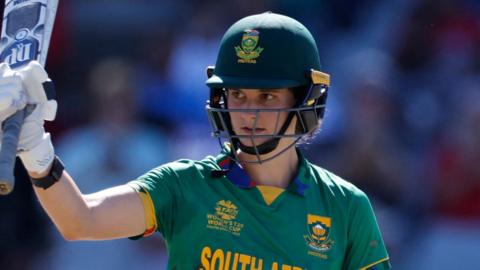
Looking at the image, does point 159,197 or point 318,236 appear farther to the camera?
point 318,236

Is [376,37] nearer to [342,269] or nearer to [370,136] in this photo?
[370,136]

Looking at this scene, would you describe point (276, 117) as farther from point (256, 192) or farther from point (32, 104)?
point (32, 104)

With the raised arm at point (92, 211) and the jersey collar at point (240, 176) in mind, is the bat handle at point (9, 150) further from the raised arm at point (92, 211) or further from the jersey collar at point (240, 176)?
the jersey collar at point (240, 176)

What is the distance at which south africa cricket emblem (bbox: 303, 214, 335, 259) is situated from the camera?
3.64 metres

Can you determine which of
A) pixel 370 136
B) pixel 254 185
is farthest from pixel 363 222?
pixel 370 136

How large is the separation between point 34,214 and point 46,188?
3.52 metres

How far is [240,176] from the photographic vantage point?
3705mm

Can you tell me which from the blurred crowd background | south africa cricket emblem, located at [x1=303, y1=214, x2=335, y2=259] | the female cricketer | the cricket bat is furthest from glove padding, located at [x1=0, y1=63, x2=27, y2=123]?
the blurred crowd background

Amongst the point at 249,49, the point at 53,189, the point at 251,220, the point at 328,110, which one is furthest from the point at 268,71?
the point at 328,110

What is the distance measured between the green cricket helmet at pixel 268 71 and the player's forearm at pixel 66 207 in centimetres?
68

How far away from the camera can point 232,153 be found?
150 inches

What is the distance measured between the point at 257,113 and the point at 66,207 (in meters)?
0.80

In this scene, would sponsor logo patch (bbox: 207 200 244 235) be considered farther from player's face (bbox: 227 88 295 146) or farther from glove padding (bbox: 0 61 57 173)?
glove padding (bbox: 0 61 57 173)

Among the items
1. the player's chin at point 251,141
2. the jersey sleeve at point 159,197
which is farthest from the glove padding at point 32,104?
the player's chin at point 251,141
